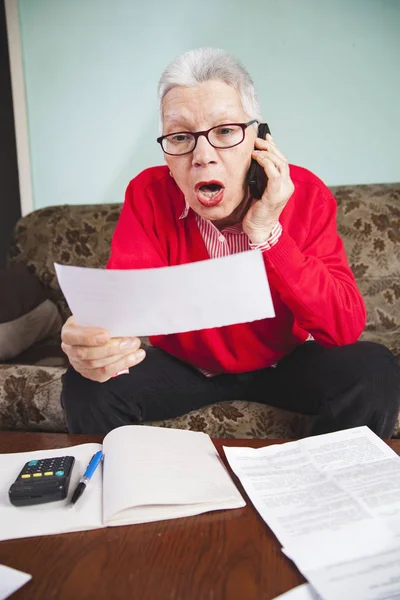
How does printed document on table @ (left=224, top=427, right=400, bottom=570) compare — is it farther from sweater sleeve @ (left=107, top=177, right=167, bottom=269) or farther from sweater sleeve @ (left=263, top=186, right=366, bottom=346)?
sweater sleeve @ (left=107, top=177, right=167, bottom=269)

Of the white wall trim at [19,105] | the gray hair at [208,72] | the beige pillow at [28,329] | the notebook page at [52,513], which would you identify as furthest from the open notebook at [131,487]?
the white wall trim at [19,105]

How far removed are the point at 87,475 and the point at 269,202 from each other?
1.94ft

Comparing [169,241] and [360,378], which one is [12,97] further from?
[360,378]

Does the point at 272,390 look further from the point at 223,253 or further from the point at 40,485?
the point at 40,485

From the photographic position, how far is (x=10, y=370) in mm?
1478

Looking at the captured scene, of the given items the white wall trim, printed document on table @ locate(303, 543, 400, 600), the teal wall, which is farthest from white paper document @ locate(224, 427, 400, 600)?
the white wall trim

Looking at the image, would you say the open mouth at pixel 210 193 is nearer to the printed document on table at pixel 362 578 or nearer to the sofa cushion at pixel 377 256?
the printed document on table at pixel 362 578

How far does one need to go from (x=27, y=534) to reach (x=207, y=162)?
0.75m

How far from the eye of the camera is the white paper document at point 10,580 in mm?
507

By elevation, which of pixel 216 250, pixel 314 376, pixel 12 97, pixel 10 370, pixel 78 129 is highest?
pixel 12 97

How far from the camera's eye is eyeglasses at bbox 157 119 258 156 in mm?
1053

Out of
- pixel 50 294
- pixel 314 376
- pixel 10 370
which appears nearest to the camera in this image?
pixel 314 376

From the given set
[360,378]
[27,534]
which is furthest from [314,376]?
[27,534]

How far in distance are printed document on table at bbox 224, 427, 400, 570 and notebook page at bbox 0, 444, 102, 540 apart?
203 mm
